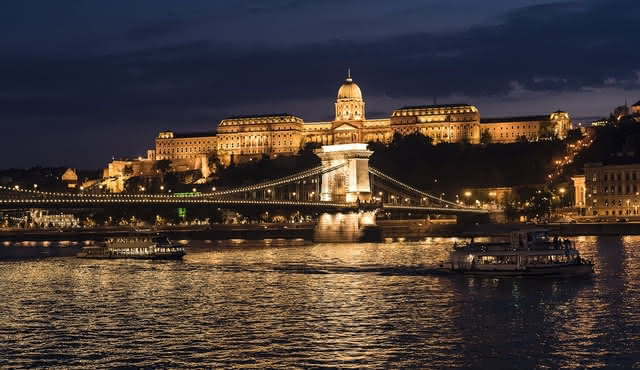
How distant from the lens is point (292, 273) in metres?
40.4

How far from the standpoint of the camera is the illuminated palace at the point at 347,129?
5221 inches

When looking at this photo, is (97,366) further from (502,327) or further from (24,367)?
(502,327)

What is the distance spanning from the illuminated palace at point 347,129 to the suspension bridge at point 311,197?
48.3m

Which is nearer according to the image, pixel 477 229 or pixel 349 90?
pixel 477 229

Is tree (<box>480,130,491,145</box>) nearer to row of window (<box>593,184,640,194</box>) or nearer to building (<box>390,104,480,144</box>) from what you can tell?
building (<box>390,104,480,144</box>)

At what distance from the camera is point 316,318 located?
27.0 m

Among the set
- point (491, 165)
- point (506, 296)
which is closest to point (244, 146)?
point (491, 165)

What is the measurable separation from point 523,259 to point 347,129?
95.5m

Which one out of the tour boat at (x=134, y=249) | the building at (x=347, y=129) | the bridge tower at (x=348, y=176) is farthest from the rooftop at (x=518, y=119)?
the tour boat at (x=134, y=249)

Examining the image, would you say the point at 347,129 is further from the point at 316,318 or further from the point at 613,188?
the point at 316,318

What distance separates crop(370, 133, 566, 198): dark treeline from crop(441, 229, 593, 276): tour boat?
6430cm

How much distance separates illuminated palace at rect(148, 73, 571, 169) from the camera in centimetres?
13262

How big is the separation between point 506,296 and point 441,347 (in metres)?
9.69

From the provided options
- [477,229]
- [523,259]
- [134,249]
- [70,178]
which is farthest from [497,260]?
[70,178]
